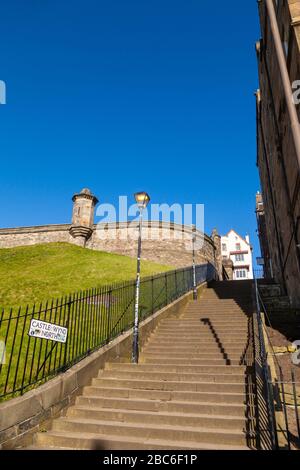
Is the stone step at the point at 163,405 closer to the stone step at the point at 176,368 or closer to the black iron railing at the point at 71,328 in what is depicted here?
the black iron railing at the point at 71,328

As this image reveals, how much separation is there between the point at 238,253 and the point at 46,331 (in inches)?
2638

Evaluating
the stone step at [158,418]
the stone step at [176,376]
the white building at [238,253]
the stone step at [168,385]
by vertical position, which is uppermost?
the white building at [238,253]

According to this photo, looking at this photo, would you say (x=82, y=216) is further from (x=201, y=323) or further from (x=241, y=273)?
(x=241, y=273)

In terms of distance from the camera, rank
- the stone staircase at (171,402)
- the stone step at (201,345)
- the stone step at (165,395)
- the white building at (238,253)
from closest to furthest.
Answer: the stone staircase at (171,402)
the stone step at (165,395)
the stone step at (201,345)
the white building at (238,253)

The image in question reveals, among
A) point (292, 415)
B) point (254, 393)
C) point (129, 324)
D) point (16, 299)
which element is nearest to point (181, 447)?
point (254, 393)

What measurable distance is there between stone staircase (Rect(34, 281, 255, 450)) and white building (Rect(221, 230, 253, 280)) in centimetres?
5997

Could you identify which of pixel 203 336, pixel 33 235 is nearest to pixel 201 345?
pixel 203 336

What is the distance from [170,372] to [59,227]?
29.6 m

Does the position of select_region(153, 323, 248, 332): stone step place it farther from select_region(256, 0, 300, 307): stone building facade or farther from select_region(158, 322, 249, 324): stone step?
select_region(256, 0, 300, 307): stone building facade

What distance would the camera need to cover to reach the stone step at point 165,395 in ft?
19.8

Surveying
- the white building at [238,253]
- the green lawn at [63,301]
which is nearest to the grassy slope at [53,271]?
the green lawn at [63,301]

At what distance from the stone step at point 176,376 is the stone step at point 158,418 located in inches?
55.1

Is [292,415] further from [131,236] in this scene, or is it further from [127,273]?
[131,236]

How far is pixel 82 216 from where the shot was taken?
3306 centimetres
